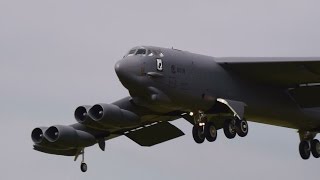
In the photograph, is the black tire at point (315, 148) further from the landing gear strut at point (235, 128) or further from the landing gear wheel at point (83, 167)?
the landing gear wheel at point (83, 167)

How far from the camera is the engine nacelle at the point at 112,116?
48.2 m

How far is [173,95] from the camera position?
4503cm

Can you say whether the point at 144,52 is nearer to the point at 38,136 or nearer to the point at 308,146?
the point at 38,136

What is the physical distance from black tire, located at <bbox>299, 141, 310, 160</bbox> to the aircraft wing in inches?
205

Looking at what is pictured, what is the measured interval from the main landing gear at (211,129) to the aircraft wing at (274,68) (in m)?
1.97

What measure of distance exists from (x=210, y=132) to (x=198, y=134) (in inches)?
17.9

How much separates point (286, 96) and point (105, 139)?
8.30m

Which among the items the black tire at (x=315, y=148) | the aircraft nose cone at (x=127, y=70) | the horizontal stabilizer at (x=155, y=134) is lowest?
the black tire at (x=315, y=148)

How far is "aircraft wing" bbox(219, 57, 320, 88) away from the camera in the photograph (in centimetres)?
4688

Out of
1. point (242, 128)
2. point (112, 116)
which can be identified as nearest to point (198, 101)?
point (242, 128)

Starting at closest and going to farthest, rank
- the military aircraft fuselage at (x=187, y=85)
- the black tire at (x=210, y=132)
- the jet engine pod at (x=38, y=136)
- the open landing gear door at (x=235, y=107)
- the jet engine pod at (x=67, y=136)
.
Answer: the military aircraft fuselage at (x=187, y=85), the open landing gear door at (x=235, y=107), the black tire at (x=210, y=132), the jet engine pod at (x=67, y=136), the jet engine pod at (x=38, y=136)

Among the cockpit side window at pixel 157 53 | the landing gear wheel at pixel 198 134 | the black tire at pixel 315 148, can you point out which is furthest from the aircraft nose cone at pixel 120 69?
the black tire at pixel 315 148

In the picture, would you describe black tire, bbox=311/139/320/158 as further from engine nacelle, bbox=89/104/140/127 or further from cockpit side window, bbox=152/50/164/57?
cockpit side window, bbox=152/50/164/57

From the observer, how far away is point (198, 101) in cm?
4584
